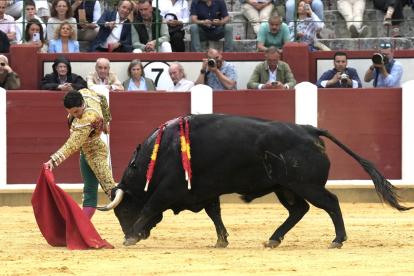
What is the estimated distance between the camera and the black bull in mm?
6152

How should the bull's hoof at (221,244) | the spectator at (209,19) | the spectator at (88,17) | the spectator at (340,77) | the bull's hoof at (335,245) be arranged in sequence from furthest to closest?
1. the spectator at (88,17)
2. the spectator at (209,19)
3. the spectator at (340,77)
4. the bull's hoof at (221,244)
5. the bull's hoof at (335,245)

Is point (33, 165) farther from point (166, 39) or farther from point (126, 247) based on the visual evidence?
point (126, 247)

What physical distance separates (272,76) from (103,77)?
2.01 metres

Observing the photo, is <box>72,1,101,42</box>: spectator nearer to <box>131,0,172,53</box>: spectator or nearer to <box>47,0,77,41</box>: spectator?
<box>47,0,77,41</box>: spectator

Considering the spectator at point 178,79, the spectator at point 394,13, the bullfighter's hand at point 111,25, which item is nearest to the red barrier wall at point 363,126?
the spectator at point 178,79

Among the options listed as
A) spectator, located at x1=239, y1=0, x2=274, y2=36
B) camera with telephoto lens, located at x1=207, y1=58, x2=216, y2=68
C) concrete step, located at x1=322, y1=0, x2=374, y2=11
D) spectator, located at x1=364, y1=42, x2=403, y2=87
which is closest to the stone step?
spectator, located at x1=239, y1=0, x2=274, y2=36

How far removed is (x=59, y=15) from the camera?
34.9 ft

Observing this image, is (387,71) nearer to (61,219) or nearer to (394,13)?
(394,13)

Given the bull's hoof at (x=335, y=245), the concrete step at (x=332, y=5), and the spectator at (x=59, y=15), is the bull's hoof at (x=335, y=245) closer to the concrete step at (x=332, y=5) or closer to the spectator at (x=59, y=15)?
the spectator at (x=59, y=15)

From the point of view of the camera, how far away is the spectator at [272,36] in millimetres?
10570

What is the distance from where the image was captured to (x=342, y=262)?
529 cm

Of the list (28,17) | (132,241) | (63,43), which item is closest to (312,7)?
(63,43)

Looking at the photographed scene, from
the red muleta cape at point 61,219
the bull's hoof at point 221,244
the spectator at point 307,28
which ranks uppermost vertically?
the spectator at point 307,28

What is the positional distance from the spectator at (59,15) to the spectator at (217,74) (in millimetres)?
1816
